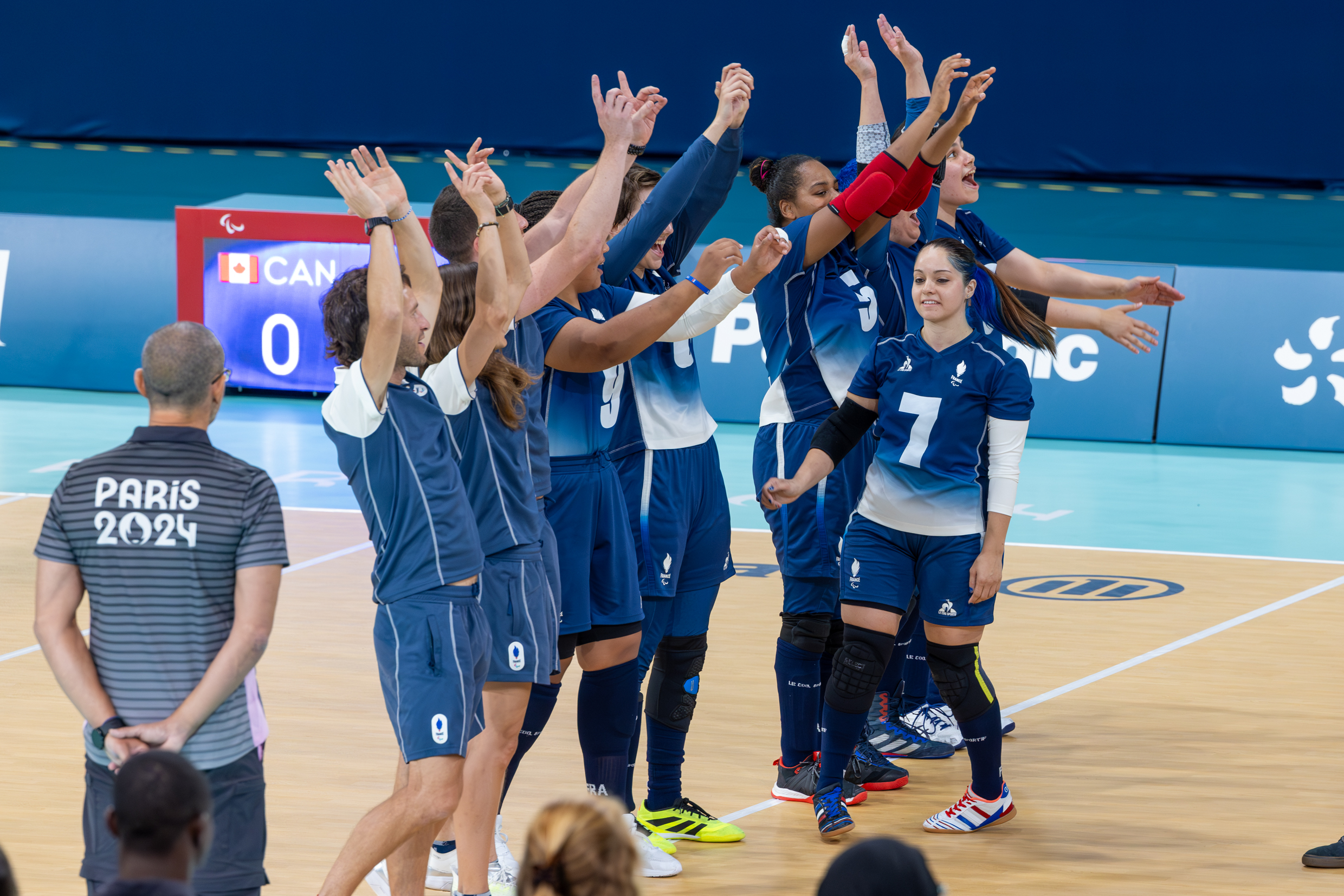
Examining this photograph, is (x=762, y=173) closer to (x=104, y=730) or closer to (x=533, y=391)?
(x=533, y=391)

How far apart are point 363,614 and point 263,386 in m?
6.39

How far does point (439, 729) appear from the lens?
385cm

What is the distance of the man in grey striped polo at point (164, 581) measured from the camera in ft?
10.8

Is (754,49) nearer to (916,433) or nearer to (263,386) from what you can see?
(263,386)

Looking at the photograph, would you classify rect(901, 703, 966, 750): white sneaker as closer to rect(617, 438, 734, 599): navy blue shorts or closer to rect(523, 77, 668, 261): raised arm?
rect(617, 438, 734, 599): navy blue shorts

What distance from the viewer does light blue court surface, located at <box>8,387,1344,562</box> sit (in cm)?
1007

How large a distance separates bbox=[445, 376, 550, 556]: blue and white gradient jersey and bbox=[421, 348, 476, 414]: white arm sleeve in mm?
105

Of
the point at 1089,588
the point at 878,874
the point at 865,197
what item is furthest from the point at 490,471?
the point at 1089,588

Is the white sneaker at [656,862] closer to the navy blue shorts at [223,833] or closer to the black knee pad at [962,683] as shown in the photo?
the black knee pad at [962,683]

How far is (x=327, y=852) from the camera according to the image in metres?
4.90

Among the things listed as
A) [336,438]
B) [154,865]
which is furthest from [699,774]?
[154,865]

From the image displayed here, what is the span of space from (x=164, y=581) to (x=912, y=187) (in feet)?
10.2

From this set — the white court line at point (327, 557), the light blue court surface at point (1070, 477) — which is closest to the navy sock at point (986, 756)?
the white court line at point (327, 557)

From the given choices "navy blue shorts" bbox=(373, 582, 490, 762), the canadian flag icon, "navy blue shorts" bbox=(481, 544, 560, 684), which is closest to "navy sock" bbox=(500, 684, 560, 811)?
"navy blue shorts" bbox=(481, 544, 560, 684)
